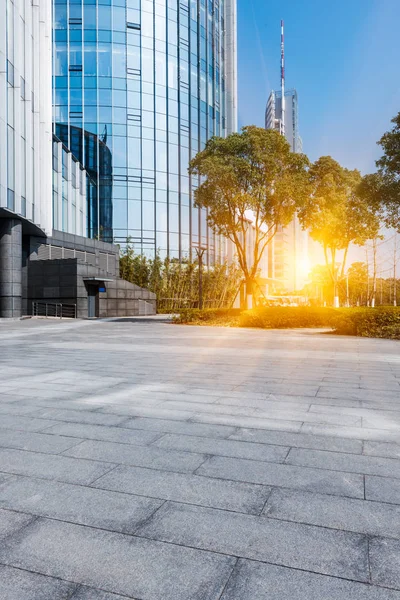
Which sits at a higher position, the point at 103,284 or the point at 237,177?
the point at 237,177

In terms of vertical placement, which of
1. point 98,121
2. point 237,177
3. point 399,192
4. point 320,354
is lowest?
point 320,354

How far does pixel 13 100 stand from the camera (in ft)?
84.9

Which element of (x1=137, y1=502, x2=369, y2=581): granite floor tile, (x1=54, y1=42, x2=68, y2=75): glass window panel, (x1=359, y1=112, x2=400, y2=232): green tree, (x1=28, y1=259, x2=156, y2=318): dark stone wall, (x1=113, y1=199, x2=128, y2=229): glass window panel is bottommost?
(x1=137, y1=502, x2=369, y2=581): granite floor tile

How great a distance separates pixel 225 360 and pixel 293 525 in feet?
24.7

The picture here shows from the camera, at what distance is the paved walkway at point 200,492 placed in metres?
2.10

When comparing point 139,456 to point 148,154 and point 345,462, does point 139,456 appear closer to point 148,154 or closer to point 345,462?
point 345,462

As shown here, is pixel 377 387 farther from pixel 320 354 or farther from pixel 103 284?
pixel 103 284

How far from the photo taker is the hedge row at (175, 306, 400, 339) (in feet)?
53.8

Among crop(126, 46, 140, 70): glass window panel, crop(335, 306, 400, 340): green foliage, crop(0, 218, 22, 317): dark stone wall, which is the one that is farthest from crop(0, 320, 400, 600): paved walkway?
crop(126, 46, 140, 70): glass window panel

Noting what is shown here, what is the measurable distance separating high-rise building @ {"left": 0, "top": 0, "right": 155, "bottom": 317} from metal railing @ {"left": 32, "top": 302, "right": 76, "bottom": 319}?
0.23ft

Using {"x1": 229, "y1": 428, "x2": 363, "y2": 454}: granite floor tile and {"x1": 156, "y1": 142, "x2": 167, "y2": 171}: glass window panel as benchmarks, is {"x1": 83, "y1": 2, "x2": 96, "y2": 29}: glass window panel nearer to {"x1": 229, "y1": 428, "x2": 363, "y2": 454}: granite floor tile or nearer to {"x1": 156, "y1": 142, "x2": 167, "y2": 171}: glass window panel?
{"x1": 156, "y1": 142, "x2": 167, "y2": 171}: glass window panel

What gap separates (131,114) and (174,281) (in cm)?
1822

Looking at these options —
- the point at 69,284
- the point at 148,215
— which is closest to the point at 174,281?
the point at 148,215

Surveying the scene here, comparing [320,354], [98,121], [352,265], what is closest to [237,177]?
[320,354]
